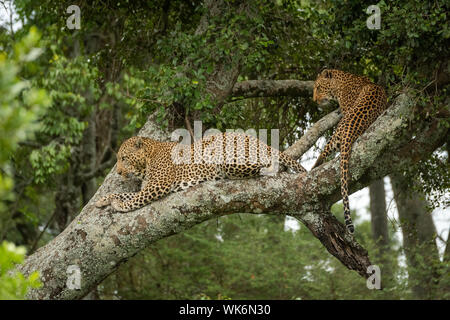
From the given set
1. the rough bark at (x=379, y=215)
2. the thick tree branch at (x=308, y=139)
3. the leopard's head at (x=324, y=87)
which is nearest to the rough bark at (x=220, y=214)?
the thick tree branch at (x=308, y=139)

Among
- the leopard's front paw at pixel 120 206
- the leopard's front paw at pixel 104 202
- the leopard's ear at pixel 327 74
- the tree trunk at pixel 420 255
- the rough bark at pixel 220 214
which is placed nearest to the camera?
the rough bark at pixel 220 214

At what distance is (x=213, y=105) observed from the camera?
24.9 feet

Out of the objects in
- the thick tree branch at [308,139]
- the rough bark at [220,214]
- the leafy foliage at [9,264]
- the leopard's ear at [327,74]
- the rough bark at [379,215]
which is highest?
the rough bark at [379,215]

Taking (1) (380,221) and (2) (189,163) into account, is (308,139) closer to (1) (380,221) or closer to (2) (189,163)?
(2) (189,163)

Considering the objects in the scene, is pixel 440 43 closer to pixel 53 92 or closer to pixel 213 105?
pixel 213 105

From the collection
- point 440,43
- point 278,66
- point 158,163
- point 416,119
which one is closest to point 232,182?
point 158,163

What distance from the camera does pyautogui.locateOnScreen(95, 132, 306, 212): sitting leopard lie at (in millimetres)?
6371

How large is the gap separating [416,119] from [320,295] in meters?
10.9

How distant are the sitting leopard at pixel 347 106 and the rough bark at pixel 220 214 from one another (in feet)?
0.56

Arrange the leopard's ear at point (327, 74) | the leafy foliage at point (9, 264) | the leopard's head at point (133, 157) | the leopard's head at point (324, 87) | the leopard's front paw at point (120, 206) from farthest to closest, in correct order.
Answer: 1. the leopard's ear at point (327, 74)
2. the leopard's head at point (324, 87)
3. the leopard's head at point (133, 157)
4. the leopard's front paw at point (120, 206)
5. the leafy foliage at point (9, 264)

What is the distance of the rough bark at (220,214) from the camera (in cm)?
633

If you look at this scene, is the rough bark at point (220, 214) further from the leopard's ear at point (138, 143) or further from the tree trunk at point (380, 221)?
the tree trunk at point (380, 221)

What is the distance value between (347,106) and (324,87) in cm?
56

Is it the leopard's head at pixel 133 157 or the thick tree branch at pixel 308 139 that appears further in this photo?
the leopard's head at pixel 133 157
